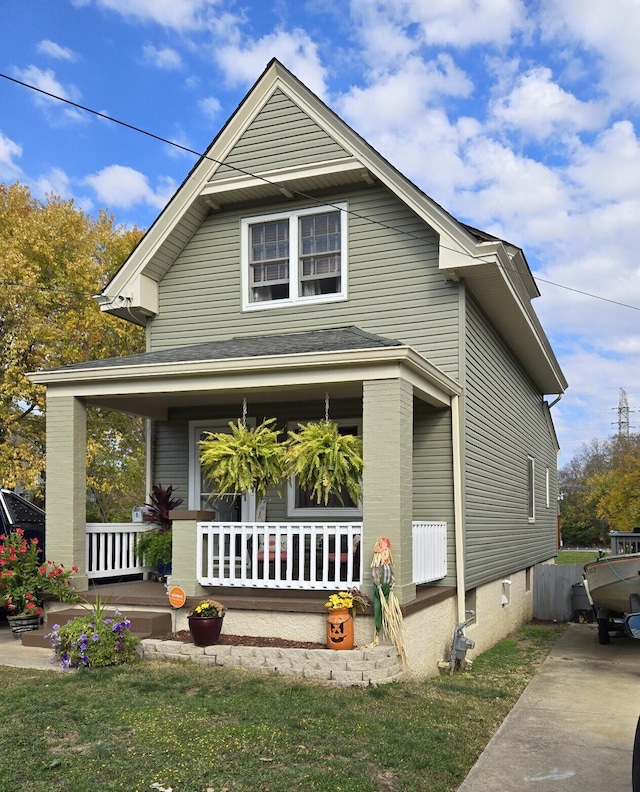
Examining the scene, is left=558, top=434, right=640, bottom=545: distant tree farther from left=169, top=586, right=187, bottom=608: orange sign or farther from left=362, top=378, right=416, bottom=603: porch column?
left=169, top=586, right=187, bottom=608: orange sign

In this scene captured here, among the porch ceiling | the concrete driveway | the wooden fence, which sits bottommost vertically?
the wooden fence

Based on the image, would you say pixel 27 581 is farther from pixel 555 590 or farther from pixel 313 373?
pixel 555 590

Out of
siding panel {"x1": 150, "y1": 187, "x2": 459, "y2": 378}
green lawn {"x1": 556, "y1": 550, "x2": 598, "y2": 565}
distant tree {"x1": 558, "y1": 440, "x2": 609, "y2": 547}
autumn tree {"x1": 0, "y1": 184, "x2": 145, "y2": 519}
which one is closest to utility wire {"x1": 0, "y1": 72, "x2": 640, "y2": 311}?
siding panel {"x1": 150, "y1": 187, "x2": 459, "y2": 378}

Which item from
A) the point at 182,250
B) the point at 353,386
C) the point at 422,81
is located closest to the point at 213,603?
the point at 353,386

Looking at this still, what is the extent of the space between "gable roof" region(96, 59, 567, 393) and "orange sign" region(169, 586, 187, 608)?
17.4 ft

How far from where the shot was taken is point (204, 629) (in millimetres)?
8219

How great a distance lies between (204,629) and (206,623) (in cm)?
7

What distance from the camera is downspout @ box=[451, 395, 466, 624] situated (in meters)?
10.5

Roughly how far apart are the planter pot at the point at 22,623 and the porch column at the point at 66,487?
26.1 inches

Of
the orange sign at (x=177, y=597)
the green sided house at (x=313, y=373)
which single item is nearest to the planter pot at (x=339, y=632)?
the green sided house at (x=313, y=373)

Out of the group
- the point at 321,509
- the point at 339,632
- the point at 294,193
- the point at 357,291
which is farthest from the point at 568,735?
the point at 294,193

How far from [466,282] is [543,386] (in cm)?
870

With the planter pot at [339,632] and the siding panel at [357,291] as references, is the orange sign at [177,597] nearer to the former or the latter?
the planter pot at [339,632]

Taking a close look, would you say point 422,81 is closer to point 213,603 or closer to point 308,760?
point 213,603
